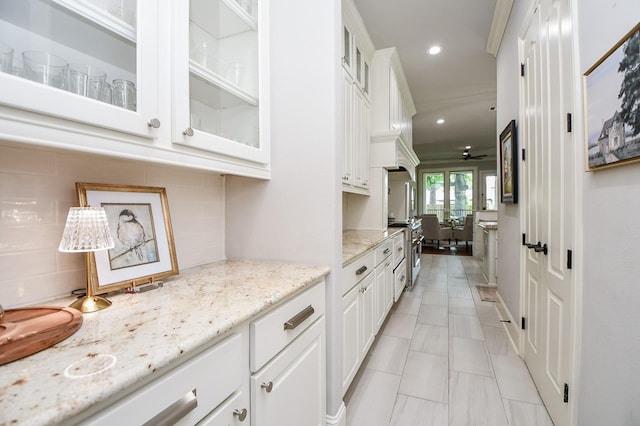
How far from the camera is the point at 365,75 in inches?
121

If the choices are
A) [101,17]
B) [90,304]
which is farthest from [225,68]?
[90,304]

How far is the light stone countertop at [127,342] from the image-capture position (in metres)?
0.44

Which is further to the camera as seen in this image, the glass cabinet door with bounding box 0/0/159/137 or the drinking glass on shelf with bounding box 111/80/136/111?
the drinking glass on shelf with bounding box 111/80/136/111

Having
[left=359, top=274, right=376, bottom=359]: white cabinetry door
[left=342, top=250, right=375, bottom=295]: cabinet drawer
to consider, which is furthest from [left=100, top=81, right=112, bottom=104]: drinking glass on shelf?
[left=359, top=274, right=376, bottom=359]: white cabinetry door

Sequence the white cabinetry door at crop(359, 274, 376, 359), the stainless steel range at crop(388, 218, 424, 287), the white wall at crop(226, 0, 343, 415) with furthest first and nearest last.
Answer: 1. the stainless steel range at crop(388, 218, 424, 287)
2. the white cabinetry door at crop(359, 274, 376, 359)
3. the white wall at crop(226, 0, 343, 415)

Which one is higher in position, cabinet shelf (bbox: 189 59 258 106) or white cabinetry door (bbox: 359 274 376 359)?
cabinet shelf (bbox: 189 59 258 106)

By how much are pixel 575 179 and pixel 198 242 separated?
1.81 metres

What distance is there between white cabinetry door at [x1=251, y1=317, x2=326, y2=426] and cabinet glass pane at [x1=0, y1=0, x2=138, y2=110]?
3.14 ft

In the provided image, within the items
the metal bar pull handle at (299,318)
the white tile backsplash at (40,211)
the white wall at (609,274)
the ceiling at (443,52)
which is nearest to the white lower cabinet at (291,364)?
the metal bar pull handle at (299,318)

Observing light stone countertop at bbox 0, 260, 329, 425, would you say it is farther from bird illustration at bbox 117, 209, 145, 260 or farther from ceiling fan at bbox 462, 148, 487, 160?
ceiling fan at bbox 462, 148, 487, 160

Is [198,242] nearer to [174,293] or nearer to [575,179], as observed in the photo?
[174,293]

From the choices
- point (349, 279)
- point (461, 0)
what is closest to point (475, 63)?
point (461, 0)

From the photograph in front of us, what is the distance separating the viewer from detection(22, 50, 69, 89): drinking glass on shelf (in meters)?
0.66

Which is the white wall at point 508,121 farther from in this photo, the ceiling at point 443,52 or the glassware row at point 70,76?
the glassware row at point 70,76
